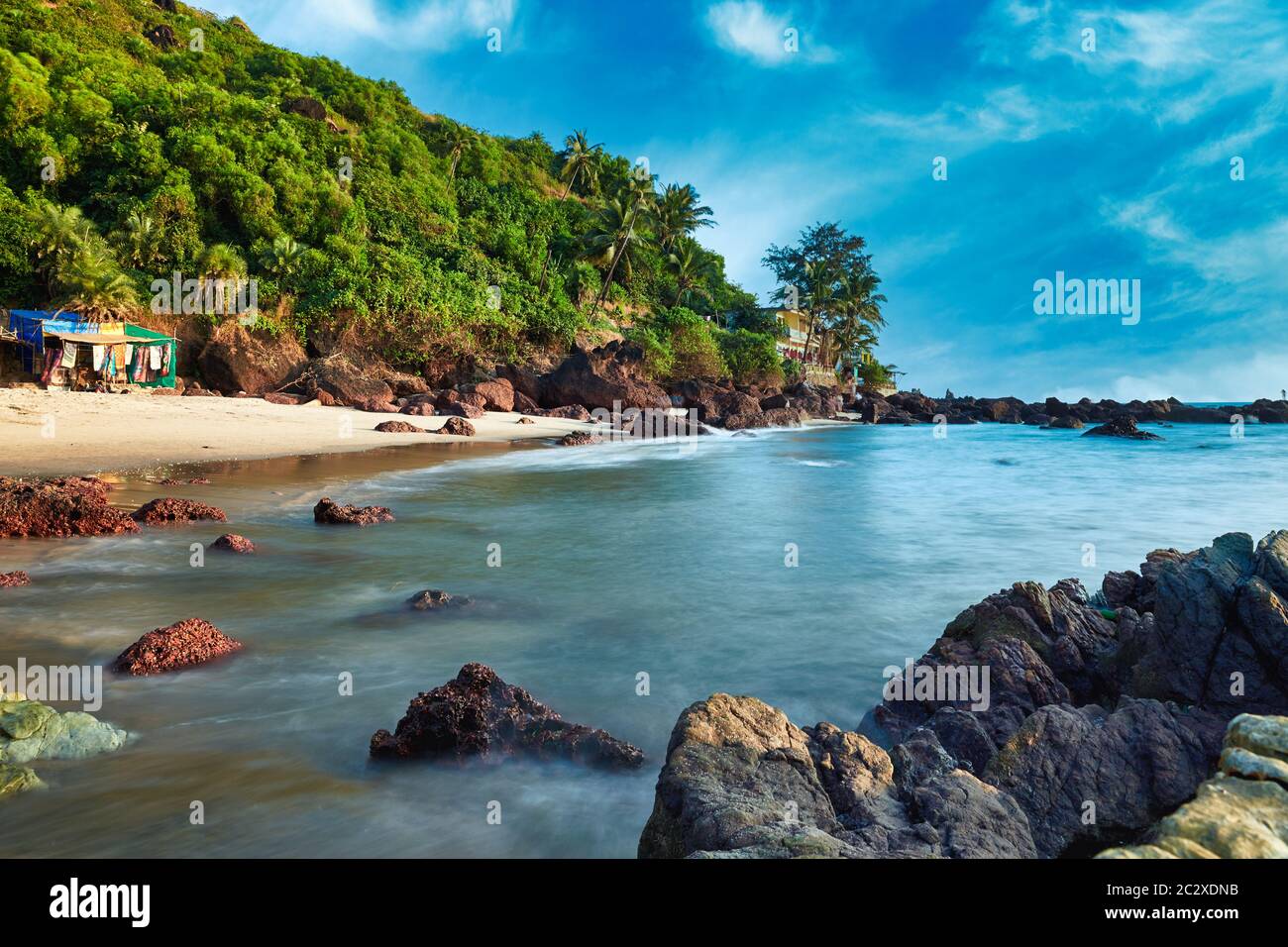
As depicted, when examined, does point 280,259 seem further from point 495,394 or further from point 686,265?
point 686,265

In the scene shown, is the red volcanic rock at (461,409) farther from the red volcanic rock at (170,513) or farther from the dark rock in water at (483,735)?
the dark rock in water at (483,735)

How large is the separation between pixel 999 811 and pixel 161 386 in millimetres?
30027

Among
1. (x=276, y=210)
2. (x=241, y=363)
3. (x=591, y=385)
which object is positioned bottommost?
(x=591, y=385)

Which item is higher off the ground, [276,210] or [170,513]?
[276,210]

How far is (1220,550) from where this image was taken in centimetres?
483

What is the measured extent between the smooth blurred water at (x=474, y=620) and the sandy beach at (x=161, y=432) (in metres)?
1.93

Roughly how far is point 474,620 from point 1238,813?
5.51 m

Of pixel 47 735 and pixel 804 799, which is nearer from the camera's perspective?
pixel 804 799

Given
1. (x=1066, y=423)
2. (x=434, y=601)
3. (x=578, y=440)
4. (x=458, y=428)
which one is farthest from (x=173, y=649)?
(x=1066, y=423)

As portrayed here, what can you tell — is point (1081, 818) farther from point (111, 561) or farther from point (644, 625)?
point (111, 561)

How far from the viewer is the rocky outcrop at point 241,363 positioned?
27438 millimetres

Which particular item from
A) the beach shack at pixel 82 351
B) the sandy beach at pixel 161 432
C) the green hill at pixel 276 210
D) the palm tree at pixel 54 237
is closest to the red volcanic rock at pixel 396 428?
the sandy beach at pixel 161 432

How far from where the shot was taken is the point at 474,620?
6.42 meters

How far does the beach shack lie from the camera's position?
24.0m
